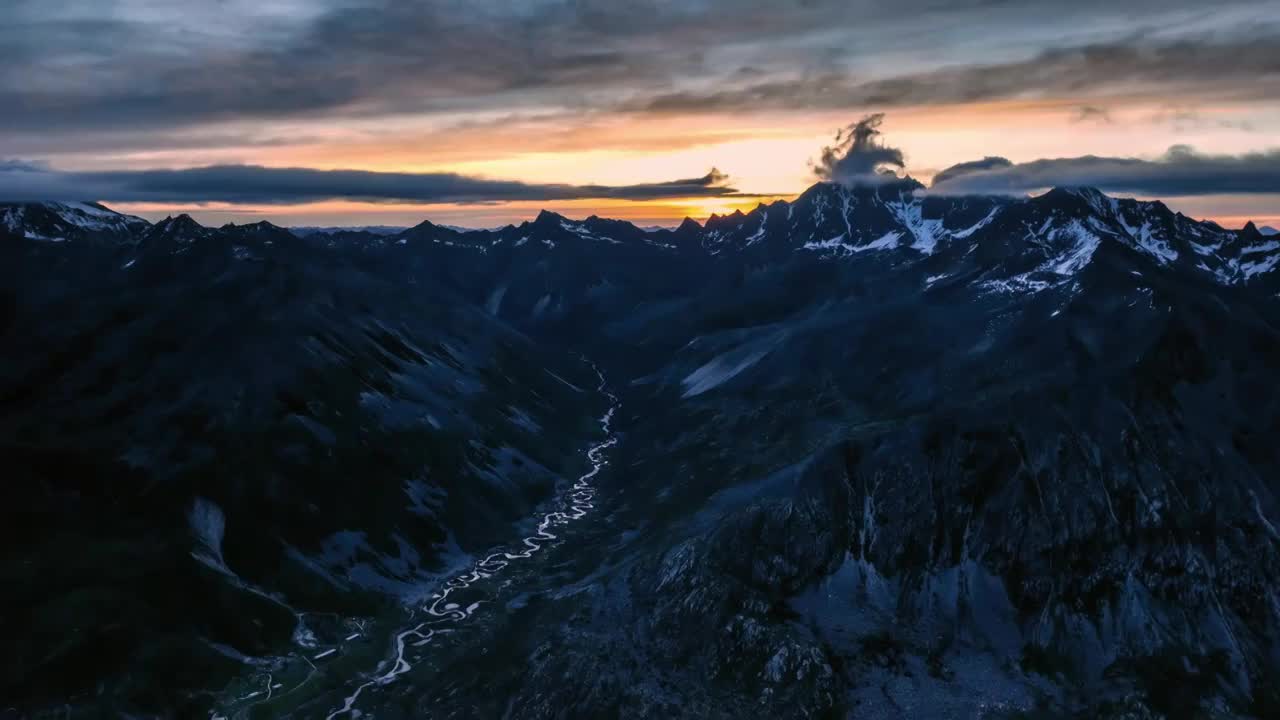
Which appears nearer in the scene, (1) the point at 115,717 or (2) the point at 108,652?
(1) the point at 115,717

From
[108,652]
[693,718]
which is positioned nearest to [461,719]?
[693,718]

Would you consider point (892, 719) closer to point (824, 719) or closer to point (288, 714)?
point (824, 719)

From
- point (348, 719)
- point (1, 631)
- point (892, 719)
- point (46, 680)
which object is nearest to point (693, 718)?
point (892, 719)

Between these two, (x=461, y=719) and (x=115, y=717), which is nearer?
(x=115, y=717)

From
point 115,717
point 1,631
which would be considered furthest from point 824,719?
point 1,631

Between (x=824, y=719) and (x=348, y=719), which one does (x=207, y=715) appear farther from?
(x=824, y=719)

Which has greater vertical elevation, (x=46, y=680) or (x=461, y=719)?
(x=46, y=680)

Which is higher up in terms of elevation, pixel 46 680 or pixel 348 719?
pixel 46 680

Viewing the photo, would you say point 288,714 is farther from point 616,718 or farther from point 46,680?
point 616,718
